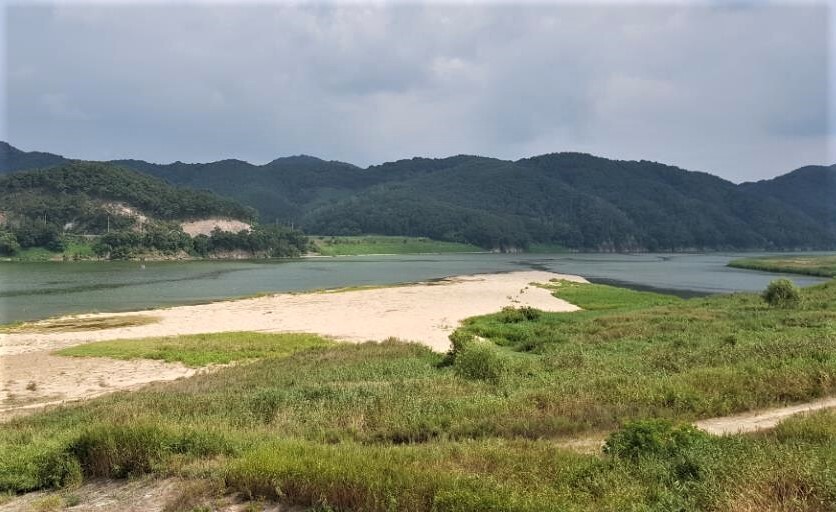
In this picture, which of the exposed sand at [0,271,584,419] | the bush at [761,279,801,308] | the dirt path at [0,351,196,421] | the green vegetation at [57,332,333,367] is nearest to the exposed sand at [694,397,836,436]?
the exposed sand at [0,271,584,419]

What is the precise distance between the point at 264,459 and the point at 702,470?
6.27 meters

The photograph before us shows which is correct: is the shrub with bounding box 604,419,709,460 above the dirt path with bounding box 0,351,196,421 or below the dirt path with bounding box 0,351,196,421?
above

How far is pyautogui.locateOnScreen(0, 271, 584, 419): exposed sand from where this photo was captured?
24266 millimetres

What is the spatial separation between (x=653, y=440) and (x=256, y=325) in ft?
125

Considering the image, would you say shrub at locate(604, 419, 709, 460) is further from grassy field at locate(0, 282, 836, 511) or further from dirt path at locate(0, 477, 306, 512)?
dirt path at locate(0, 477, 306, 512)

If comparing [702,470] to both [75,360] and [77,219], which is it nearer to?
[75,360]

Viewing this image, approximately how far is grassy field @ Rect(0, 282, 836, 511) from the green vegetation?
617 cm

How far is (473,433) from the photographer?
1114 centimetres

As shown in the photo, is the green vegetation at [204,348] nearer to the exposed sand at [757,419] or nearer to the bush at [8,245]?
the exposed sand at [757,419]

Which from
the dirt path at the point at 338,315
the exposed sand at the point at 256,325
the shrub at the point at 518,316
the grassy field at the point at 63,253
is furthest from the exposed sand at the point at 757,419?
the grassy field at the point at 63,253

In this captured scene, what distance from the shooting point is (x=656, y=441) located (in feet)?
28.2

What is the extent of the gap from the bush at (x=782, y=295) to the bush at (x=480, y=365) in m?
28.8

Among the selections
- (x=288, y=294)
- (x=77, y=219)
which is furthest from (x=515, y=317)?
(x=77, y=219)

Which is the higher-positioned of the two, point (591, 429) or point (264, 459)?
point (264, 459)
